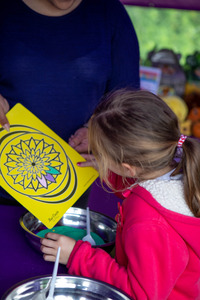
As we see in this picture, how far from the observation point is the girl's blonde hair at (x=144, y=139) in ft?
3.21

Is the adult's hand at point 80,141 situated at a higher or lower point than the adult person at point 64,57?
lower

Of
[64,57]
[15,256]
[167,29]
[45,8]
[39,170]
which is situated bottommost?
[167,29]

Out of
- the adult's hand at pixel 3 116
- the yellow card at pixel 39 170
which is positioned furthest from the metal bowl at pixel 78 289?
the adult's hand at pixel 3 116

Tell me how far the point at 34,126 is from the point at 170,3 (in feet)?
5.49

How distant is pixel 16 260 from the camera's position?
104cm

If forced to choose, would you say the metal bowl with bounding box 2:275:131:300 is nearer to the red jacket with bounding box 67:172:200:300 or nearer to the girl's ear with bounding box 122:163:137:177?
the red jacket with bounding box 67:172:200:300

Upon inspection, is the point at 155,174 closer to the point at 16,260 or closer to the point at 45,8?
the point at 16,260

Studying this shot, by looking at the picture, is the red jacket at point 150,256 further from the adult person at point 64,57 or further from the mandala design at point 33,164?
the adult person at point 64,57

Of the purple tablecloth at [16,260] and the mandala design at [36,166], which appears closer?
the purple tablecloth at [16,260]

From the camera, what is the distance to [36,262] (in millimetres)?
1039

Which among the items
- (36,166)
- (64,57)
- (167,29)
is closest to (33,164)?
(36,166)

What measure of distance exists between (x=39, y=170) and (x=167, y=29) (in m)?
2.44

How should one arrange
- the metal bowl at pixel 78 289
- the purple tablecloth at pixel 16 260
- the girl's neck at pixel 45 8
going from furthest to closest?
the girl's neck at pixel 45 8 → the purple tablecloth at pixel 16 260 → the metal bowl at pixel 78 289

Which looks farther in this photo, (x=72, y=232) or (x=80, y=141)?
(x=80, y=141)
